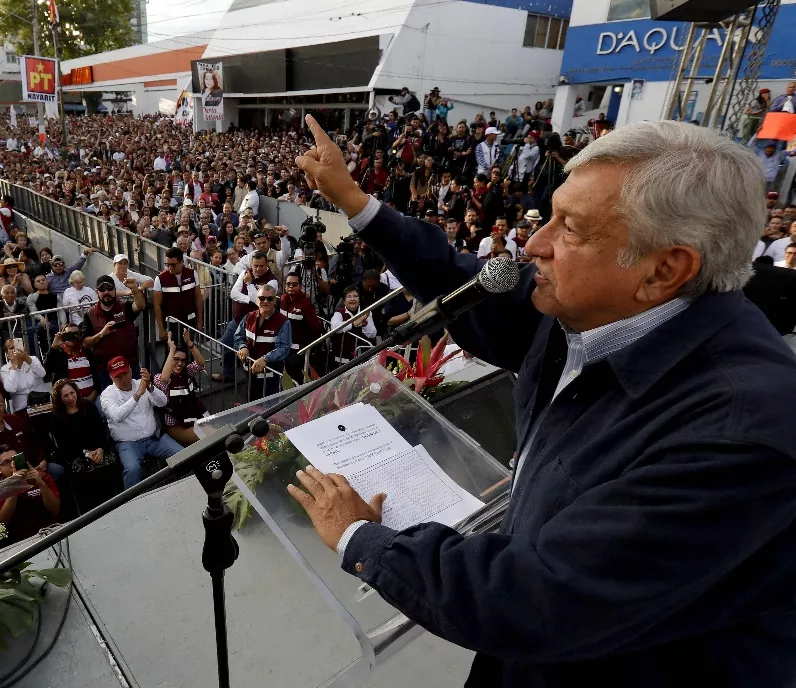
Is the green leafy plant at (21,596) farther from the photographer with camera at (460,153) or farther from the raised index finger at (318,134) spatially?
the photographer with camera at (460,153)

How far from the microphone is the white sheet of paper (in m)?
0.29

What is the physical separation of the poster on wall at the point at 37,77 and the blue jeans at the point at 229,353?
18.4 m

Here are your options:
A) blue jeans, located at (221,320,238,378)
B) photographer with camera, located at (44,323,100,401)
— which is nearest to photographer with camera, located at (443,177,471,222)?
blue jeans, located at (221,320,238,378)

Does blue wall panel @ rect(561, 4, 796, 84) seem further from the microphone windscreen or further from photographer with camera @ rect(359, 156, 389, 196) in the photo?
the microphone windscreen

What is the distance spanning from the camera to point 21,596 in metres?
1.72

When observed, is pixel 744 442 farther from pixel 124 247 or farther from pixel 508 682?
pixel 124 247

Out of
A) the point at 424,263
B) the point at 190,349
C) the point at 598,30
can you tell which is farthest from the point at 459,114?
the point at 424,263

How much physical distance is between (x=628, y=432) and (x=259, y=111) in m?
32.9

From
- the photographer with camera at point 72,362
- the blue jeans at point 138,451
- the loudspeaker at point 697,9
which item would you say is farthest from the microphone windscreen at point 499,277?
the photographer with camera at point 72,362

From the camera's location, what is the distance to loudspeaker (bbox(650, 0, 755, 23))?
345 centimetres

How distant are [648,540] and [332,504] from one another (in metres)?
0.61

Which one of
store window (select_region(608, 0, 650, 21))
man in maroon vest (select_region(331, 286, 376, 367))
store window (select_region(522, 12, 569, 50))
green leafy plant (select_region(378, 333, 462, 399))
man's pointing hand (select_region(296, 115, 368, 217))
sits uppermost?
store window (select_region(522, 12, 569, 50))

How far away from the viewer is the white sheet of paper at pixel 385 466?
52.2 inches

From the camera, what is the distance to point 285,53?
25031 millimetres
